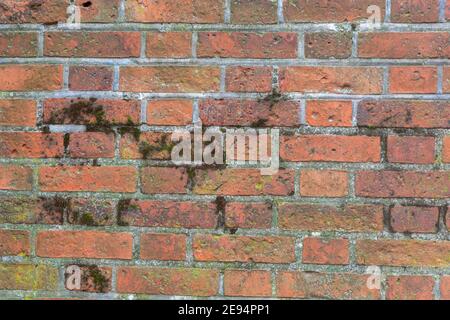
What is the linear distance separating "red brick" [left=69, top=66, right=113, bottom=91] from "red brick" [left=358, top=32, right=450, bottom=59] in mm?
699

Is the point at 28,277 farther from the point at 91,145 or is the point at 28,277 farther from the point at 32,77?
the point at 32,77

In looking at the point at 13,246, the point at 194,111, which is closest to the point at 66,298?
the point at 13,246

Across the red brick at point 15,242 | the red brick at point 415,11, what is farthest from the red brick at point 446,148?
the red brick at point 15,242

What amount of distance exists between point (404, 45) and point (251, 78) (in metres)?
0.42

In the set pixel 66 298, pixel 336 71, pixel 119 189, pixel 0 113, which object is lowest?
pixel 66 298

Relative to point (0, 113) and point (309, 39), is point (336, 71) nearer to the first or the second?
point (309, 39)

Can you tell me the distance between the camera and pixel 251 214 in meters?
1.17

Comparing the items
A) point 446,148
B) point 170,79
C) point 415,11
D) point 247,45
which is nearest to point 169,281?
point 170,79

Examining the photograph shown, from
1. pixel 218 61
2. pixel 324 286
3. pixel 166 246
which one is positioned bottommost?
pixel 324 286

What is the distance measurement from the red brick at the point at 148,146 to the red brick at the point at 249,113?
13 centimetres

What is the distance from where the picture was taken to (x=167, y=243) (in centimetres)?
118

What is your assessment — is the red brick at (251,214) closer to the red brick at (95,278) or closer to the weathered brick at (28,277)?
the red brick at (95,278)

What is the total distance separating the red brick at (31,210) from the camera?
1.19m
